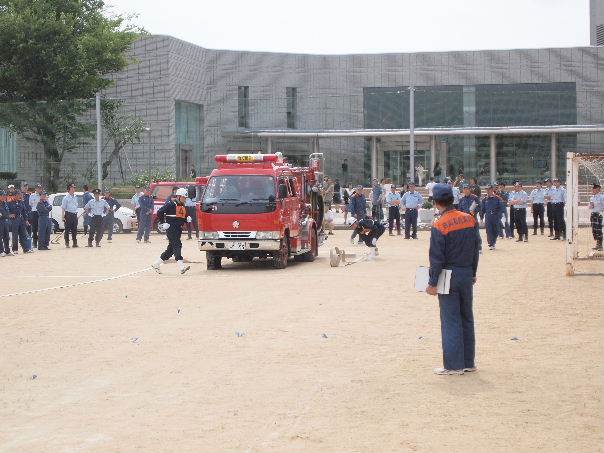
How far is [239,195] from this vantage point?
2616 centimetres

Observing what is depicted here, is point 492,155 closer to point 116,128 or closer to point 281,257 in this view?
point 116,128

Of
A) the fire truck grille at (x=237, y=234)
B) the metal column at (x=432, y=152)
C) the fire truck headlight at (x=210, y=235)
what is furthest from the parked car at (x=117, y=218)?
the metal column at (x=432, y=152)

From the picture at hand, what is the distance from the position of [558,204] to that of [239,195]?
13.9 meters

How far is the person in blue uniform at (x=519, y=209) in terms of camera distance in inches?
1463

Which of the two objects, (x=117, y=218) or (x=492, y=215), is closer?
(x=492, y=215)

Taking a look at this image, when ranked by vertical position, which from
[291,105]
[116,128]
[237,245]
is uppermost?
[291,105]

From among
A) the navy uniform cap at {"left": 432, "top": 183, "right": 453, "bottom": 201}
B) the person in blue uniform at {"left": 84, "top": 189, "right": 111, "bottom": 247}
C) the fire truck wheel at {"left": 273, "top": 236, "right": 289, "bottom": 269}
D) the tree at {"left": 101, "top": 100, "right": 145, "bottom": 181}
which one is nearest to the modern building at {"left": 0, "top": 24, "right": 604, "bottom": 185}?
the tree at {"left": 101, "top": 100, "right": 145, "bottom": 181}

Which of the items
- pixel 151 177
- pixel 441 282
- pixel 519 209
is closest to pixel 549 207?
pixel 519 209

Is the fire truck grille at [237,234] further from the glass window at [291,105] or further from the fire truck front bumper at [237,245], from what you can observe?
the glass window at [291,105]

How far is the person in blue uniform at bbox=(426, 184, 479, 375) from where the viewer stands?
11453mm

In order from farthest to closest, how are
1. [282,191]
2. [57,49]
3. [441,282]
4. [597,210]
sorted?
[57,49], [597,210], [282,191], [441,282]

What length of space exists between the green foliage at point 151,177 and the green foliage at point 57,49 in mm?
4881

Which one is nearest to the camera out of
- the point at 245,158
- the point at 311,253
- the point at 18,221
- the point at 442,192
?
the point at 442,192

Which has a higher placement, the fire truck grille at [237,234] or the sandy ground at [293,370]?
the fire truck grille at [237,234]
